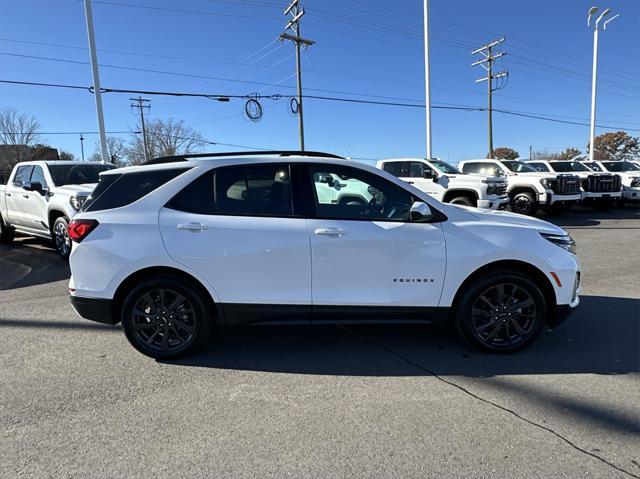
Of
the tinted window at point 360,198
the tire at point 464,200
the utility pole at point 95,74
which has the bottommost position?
the tire at point 464,200

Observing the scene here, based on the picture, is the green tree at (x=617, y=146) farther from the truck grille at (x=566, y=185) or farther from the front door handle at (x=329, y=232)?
the front door handle at (x=329, y=232)

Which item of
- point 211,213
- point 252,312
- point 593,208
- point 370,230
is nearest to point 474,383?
point 370,230

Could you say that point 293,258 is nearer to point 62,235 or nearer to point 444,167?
point 62,235

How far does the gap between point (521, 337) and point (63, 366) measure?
4032 millimetres

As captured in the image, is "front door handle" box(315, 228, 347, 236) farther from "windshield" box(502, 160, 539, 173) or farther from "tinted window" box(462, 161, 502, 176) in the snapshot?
"windshield" box(502, 160, 539, 173)

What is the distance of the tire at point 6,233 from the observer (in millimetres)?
10406

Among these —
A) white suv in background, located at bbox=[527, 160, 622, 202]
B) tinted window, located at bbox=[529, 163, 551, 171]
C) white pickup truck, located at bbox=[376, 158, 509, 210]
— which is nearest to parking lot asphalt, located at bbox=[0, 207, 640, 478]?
white pickup truck, located at bbox=[376, 158, 509, 210]

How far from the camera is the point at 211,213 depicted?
384 cm

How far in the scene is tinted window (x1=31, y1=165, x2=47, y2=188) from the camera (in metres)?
8.95

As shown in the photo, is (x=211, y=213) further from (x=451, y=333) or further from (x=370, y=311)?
(x=451, y=333)

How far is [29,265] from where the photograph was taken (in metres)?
8.39

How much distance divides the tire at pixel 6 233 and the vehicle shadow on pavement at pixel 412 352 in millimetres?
8639

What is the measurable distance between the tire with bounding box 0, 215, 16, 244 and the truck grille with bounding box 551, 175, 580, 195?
1567 centimetres

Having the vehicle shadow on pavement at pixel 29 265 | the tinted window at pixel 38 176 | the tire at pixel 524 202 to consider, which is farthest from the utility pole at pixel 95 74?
the tire at pixel 524 202
